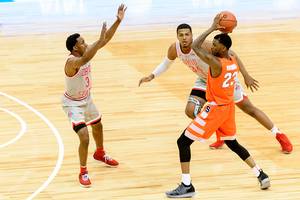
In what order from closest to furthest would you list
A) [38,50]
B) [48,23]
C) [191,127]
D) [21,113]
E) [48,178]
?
[191,127]
[48,178]
[21,113]
[38,50]
[48,23]

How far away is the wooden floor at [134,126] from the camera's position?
4836mm

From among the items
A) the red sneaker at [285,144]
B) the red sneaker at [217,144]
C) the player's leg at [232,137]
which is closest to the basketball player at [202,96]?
the red sneaker at [285,144]

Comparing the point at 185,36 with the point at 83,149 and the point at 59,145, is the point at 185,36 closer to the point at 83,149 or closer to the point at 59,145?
the point at 83,149

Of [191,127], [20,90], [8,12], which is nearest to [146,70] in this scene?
[20,90]

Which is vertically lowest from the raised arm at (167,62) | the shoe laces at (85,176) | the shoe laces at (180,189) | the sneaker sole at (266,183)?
the shoe laces at (85,176)

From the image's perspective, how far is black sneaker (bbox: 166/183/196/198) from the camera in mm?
4532

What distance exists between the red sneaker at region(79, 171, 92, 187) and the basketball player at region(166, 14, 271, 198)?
88cm

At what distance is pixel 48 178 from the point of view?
5.03 metres

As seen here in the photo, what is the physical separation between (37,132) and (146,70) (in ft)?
10.4

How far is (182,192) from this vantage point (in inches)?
178

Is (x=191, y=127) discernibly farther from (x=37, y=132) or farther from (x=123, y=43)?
(x=123, y=43)

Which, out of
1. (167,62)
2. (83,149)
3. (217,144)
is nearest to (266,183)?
(217,144)

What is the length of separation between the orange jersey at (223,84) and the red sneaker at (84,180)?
1.56 meters

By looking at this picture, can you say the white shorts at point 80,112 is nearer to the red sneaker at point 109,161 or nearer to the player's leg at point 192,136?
the red sneaker at point 109,161
